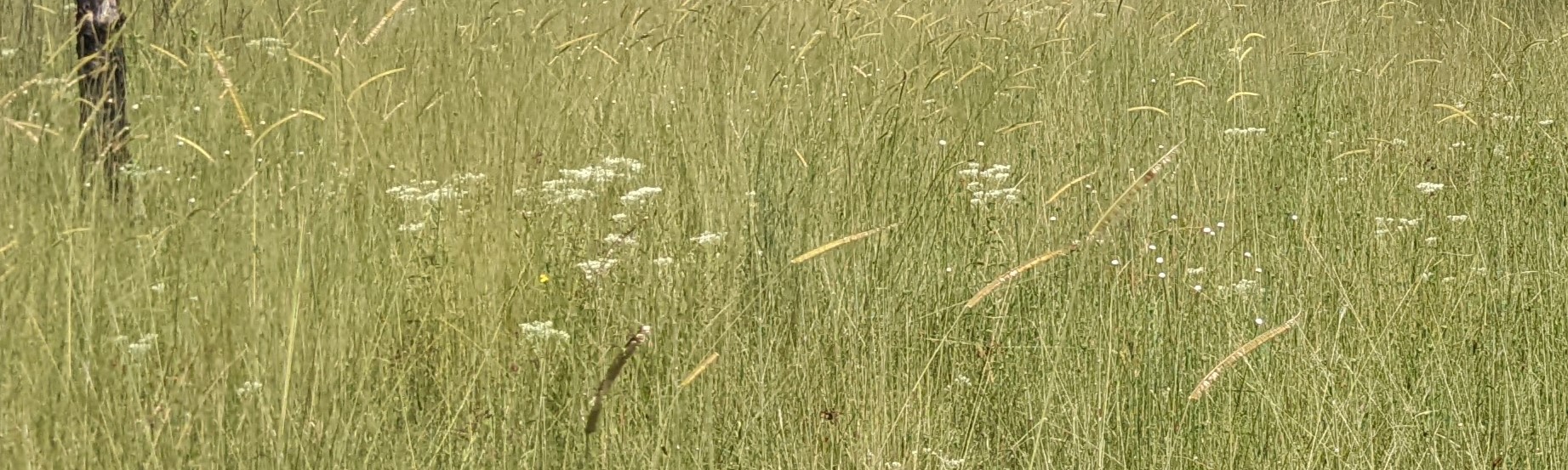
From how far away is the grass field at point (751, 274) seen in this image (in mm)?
1995

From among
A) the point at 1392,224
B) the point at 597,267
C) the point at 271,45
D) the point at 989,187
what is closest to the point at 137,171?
the point at 597,267

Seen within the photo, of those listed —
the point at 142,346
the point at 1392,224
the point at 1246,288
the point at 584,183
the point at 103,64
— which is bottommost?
the point at 1392,224

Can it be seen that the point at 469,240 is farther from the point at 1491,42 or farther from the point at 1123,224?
the point at 1491,42

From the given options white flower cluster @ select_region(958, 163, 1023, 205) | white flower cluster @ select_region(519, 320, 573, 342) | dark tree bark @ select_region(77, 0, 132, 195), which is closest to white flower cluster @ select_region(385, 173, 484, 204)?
white flower cluster @ select_region(519, 320, 573, 342)

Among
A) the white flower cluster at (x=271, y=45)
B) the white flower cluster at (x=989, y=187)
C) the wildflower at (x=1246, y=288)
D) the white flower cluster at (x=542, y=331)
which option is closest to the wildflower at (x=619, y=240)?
the white flower cluster at (x=542, y=331)

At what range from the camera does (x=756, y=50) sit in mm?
4348

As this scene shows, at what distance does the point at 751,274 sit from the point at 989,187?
32.5 inches

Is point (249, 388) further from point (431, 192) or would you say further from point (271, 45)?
point (271, 45)

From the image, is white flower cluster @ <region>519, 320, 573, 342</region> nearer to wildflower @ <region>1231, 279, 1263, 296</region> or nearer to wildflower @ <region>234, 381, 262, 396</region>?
wildflower @ <region>234, 381, 262, 396</region>

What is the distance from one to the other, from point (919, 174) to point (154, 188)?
1.62 m

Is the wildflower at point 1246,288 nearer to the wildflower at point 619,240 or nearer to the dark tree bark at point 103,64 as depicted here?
the wildflower at point 619,240

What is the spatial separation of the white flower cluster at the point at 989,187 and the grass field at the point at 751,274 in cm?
3

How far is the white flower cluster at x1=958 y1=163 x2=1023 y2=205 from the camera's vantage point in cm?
272

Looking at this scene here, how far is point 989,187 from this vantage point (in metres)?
3.15
